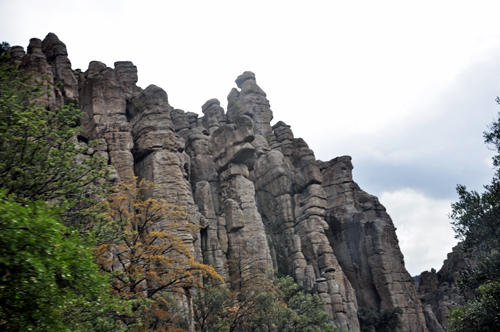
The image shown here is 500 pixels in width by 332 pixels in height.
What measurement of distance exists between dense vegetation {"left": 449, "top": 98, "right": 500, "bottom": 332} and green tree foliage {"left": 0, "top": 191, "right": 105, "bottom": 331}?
71.4 ft

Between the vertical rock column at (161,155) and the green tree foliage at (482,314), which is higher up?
the vertical rock column at (161,155)

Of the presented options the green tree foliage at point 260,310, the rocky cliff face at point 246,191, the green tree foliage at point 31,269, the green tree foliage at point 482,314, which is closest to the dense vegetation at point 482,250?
the green tree foliage at point 482,314

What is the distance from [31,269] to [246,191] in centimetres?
3586

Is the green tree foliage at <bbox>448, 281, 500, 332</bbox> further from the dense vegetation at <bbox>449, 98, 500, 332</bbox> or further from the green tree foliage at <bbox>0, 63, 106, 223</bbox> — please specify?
the green tree foliage at <bbox>0, 63, 106, 223</bbox>

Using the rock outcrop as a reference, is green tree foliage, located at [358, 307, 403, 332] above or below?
below

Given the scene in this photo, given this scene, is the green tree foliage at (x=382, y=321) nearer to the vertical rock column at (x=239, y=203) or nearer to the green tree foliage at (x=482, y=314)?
the vertical rock column at (x=239, y=203)

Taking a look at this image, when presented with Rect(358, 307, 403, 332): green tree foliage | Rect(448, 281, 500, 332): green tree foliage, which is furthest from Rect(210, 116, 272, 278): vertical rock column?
Rect(448, 281, 500, 332): green tree foliage

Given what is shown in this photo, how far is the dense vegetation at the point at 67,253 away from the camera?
8375 millimetres

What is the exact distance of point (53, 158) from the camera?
605 inches

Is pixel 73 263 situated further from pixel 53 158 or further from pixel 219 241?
pixel 219 241

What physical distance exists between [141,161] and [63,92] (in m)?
12.6

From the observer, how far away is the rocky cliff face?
37125 millimetres

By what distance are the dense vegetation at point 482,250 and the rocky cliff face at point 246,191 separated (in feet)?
54.9

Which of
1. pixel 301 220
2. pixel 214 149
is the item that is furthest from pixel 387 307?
pixel 214 149
